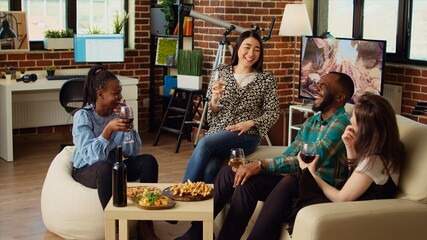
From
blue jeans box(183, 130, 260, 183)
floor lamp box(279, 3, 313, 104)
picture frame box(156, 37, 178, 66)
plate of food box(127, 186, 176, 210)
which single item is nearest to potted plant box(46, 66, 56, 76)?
picture frame box(156, 37, 178, 66)

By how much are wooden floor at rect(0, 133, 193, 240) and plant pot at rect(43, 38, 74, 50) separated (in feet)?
3.02

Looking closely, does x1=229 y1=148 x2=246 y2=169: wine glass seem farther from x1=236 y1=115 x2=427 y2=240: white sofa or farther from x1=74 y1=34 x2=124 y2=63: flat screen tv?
x1=74 y1=34 x2=124 y2=63: flat screen tv

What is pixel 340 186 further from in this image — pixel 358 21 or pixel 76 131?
pixel 358 21

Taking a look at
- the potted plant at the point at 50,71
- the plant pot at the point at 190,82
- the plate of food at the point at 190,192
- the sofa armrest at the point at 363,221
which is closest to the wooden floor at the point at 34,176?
the plant pot at the point at 190,82

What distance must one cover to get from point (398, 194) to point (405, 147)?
0.22m

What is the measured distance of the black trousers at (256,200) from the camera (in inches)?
145

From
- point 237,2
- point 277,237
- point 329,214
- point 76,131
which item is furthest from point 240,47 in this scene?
point 237,2

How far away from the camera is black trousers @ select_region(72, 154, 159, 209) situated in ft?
13.6

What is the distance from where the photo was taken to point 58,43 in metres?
7.54

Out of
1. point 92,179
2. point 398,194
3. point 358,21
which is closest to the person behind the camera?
point 398,194

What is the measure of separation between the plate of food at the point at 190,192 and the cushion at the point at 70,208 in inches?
26.2

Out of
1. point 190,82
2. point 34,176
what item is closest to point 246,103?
point 34,176

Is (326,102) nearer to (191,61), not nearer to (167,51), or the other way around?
(191,61)

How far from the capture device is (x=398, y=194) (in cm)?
349
